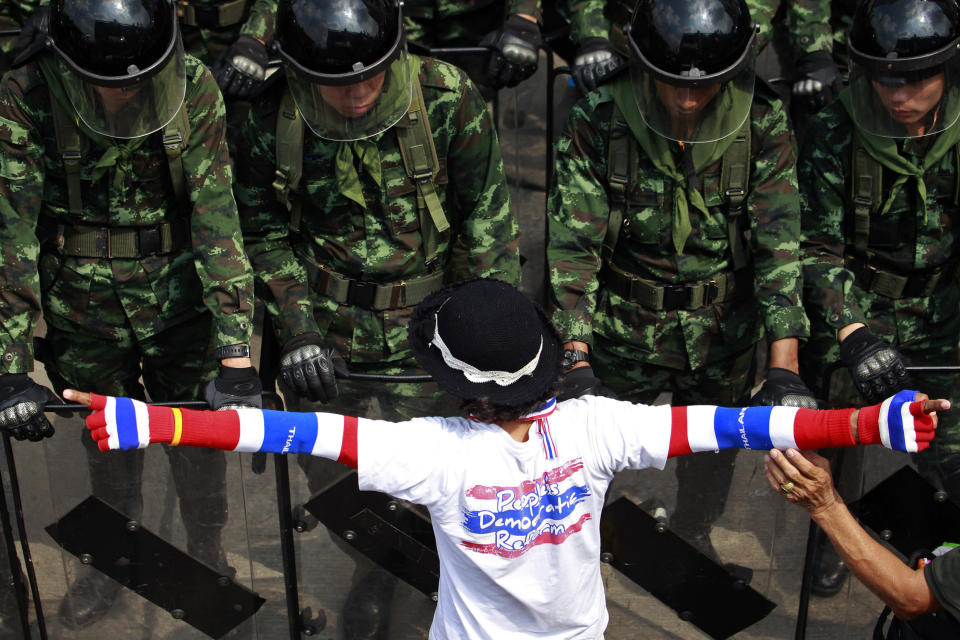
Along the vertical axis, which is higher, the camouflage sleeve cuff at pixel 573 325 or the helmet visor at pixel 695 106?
the helmet visor at pixel 695 106

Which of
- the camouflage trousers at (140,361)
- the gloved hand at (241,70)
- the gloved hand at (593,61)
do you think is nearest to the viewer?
the camouflage trousers at (140,361)

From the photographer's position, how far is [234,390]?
3.32 metres

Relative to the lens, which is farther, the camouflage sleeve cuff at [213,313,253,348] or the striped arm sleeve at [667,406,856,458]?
the camouflage sleeve cuff at [213,313,253,348]

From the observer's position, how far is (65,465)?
333 cm

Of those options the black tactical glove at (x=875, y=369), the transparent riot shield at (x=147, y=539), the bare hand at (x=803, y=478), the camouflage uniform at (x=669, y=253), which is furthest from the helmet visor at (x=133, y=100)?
the black tactical glove at (x=875, y=369)

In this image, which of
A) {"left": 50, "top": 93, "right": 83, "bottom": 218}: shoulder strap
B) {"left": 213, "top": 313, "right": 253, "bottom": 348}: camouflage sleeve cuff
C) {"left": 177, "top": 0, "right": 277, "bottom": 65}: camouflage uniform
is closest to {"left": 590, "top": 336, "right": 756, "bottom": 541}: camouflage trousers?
Answer: {"left": 213, "top": 313, "right": 253, "bottom": 348}: camouflage sleeve cuff

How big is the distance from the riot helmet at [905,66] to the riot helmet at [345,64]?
1.40 m

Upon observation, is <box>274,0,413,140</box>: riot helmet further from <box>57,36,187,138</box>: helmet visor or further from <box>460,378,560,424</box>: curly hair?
<box>460,378,560,424</box>: curly hair

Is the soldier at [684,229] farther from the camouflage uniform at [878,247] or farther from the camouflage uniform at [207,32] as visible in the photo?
the camouflage uniform at [207,32]

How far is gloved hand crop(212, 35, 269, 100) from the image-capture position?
416 cm

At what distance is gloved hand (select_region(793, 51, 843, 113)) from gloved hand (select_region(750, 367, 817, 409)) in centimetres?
143

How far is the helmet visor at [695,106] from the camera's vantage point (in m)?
3.51

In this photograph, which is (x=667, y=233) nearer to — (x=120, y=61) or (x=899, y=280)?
(x=899, y=280)

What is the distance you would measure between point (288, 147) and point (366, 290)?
0.53m
